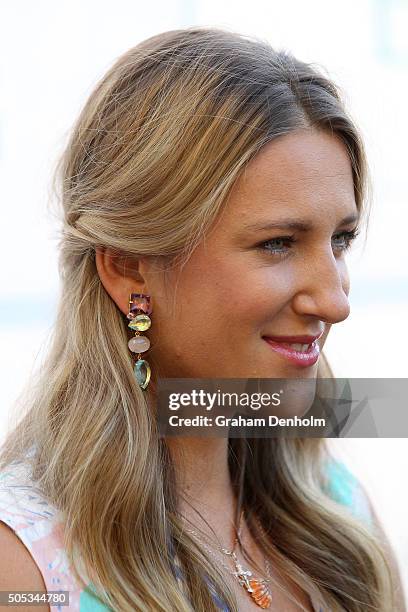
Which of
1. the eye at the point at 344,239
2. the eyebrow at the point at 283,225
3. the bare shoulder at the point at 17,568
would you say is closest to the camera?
the bare shoulder at the point at 17,568

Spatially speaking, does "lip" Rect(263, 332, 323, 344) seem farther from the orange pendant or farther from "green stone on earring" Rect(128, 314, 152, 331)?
the orange pendant

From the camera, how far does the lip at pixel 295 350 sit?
1196 mm

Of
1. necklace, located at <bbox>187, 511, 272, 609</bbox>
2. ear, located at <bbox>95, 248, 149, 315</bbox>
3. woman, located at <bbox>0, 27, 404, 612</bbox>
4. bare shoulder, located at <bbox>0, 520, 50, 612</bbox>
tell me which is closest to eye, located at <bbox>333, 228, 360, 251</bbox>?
woman, located at <bbox>0, 27, 404, 612</bbox>

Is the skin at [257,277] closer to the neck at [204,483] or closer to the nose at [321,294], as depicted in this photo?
the nose at [321,294]

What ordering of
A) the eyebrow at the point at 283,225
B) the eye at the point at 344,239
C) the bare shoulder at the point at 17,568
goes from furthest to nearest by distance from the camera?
the eye at the point at 344,239 → the eyebrow at the point at 283,225 → the bare shoulder at the point at 17,568

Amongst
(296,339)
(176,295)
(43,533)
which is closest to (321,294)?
(296,339)

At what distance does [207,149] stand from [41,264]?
1.82 meters

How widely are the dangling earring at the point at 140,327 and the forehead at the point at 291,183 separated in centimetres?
19

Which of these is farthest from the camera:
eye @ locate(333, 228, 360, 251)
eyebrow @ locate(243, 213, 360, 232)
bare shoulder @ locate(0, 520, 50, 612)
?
eye @ locate(333, 228, 360, 251)

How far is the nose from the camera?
1.18m

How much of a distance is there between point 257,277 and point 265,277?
0.01m

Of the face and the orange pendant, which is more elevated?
the face

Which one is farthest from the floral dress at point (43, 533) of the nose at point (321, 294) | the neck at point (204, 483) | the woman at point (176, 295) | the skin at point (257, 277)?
the nose at point (321, 294)

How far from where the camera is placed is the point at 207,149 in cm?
116
